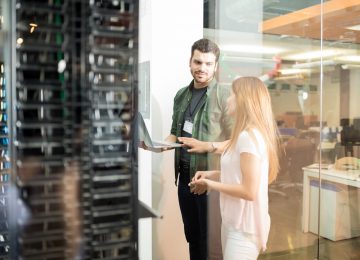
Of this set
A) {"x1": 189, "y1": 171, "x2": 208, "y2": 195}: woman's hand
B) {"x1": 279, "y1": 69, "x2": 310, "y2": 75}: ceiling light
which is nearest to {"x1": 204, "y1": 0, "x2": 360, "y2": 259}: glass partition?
{"x1": 279, "y1": 69, "x2": 310, "y2": 75}: ceiling light

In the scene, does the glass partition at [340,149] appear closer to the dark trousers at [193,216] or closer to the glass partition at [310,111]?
the glass partition at [310,111]

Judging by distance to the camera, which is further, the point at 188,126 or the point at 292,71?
the point at 292,71

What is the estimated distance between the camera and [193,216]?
179 centimetres

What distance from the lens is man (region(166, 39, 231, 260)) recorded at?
Answer: 5.43ft

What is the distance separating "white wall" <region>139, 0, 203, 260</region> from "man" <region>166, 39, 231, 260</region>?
0.11 ft

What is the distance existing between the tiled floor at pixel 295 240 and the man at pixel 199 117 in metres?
0.98

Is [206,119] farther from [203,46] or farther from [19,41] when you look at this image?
[19,41]

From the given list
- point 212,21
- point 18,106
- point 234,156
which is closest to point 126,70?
point 18,106

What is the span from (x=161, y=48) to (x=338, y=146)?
6.07 feet

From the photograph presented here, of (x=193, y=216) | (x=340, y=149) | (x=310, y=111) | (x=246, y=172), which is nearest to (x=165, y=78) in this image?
(x=246, y=172)

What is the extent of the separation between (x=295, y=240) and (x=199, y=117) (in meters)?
1.50

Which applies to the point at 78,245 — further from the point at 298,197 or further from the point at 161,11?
the point at 298,197

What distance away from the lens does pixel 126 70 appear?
0.23 m

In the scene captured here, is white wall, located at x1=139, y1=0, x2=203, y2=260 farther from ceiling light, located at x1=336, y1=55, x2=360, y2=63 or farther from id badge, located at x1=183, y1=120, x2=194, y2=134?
ceiling light, located at x1=336, y1=55, x2=360, y2=63
